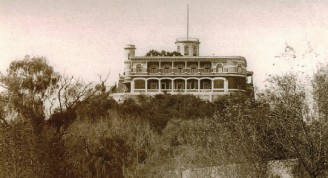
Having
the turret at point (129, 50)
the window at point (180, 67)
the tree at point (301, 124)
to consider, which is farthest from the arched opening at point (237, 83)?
the tree at point (301, 124)

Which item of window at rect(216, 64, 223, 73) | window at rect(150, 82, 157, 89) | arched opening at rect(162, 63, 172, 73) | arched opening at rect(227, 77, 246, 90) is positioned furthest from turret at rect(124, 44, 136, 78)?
arched opening at rect(227, 77, 246, 90)

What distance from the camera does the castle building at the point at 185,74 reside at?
71500mm

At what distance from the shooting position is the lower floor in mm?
71250

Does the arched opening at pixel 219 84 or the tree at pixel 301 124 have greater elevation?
the arched opening at pixel 219 84

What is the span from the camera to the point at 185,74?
239ft

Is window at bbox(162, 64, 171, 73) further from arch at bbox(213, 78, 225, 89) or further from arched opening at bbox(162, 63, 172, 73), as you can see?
arch at bbox(213, 78, 225, 89)

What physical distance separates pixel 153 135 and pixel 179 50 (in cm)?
3081

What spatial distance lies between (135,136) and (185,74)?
2808cm

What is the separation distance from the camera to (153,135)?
46.2 metres

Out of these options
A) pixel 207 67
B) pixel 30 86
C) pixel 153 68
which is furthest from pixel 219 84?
pixel 30 86

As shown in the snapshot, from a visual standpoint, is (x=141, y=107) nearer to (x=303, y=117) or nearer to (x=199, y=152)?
(x=199, y=152)

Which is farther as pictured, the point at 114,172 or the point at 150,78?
the point at 150,78

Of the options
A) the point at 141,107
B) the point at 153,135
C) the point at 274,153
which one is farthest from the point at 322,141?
the point at 141,107

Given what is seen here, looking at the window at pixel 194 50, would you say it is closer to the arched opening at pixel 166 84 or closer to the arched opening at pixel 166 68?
the arched opening at pixel 166 68
